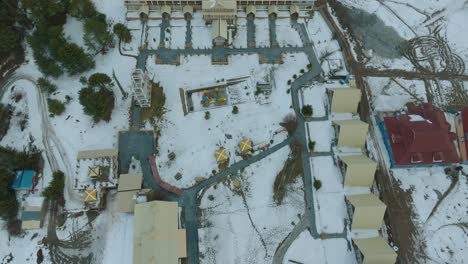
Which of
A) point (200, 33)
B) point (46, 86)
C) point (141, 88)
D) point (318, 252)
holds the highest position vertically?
point (200, 33)

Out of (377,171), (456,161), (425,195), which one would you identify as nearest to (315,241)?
(377,171)

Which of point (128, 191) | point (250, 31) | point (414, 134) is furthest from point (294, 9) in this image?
point (128, 191)

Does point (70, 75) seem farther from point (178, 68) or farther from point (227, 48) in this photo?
point (227, 48)

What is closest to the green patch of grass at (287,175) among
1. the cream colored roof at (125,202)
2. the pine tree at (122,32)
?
the cream colored roof at (125,202)

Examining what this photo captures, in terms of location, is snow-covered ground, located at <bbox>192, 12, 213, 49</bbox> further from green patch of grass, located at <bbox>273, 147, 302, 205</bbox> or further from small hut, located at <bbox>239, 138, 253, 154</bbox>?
green patch of grass, located at <bbox>273, 147, 302, 205</bbox>

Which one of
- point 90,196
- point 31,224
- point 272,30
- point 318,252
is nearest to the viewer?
point 318,252

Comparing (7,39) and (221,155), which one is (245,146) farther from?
(7,39)
